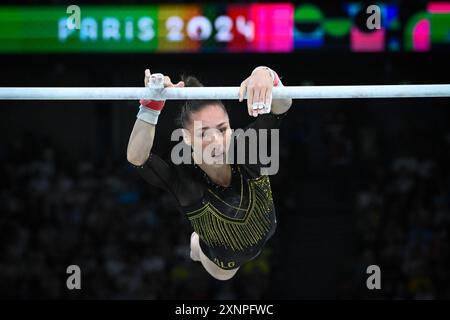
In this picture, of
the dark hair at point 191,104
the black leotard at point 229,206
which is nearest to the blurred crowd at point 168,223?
the black leotard at point 229,206

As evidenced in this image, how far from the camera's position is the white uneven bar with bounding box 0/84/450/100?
3.98 meters

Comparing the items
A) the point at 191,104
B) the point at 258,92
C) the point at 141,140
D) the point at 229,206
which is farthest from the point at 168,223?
the point at 258,92

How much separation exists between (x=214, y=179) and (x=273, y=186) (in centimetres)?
574

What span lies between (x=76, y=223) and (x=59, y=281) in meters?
0.79

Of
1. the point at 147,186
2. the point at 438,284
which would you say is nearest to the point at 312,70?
the point at 147,186

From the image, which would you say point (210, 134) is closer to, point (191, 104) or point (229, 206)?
point (191, 104)

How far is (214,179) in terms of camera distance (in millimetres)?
4543

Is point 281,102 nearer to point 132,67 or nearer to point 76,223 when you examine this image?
point 76,223

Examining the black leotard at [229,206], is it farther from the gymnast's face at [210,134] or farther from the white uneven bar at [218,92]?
the white uneven bar at [218,92]

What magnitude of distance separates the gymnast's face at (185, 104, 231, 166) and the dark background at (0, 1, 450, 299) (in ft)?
16.1

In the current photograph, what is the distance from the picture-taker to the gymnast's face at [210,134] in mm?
4293

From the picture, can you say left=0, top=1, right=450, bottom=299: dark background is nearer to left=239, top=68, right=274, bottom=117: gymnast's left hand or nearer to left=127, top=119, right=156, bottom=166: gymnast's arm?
left=127, top=119, right=156, bottom=166: gymnast's arm

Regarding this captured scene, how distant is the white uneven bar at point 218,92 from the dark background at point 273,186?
5.22 meters
